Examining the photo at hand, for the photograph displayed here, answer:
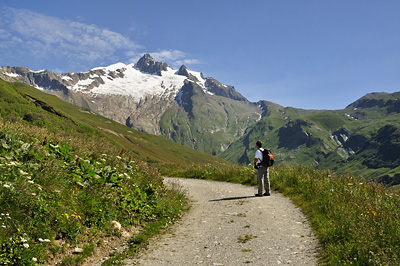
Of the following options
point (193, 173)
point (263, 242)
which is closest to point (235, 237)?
point (263, 242)

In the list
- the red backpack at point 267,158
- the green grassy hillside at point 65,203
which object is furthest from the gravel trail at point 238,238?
the red backpack at point 267,158

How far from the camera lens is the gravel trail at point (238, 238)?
6.84m

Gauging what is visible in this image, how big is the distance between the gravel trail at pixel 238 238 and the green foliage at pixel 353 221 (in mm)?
503

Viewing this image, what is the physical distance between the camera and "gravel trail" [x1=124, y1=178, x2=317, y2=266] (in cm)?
684

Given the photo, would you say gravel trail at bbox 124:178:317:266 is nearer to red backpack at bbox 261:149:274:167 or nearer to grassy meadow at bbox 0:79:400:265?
grassy meadow at bbox 0:79:400:265

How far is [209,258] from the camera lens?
696 centimetres

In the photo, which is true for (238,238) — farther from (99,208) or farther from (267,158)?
(267,158)

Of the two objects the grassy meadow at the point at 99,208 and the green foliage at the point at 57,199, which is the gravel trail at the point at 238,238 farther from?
the green foliage at the point at 57,199

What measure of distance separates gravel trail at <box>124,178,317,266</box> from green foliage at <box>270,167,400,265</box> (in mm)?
503

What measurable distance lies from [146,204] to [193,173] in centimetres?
1636

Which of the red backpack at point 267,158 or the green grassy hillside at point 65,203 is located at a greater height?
the red backpack at point 267,158

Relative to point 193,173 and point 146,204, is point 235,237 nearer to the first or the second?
point 146,204

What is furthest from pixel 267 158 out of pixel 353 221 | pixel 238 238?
pixel 353 221

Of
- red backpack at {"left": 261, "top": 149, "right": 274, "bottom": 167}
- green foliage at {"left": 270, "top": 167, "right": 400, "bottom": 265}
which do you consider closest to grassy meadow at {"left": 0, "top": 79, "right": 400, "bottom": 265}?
green foliage at {"left": 270, "top": 167, "right": 400, "bottom": 265}
